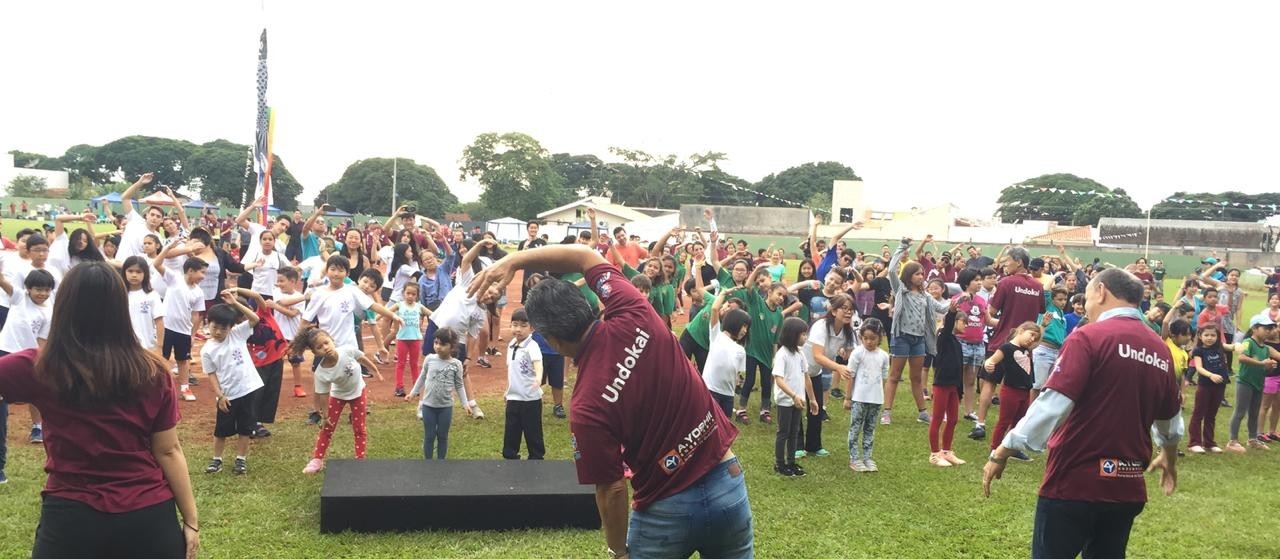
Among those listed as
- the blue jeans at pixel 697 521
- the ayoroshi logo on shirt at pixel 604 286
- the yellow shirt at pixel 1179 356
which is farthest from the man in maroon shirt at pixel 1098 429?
the yellow shirt at pixel 1179 356

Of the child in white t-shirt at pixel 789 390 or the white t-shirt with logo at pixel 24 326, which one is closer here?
the white t-shirt with logo at pixel 24 326

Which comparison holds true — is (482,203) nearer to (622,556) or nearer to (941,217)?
(941,217)

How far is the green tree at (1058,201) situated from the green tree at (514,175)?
48.4m

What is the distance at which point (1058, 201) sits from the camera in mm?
88000

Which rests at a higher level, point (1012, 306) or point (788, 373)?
point (1012, 306)

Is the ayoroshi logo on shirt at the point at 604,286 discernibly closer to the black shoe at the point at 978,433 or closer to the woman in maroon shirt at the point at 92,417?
the woman in maroon shirt at the point at 92,417

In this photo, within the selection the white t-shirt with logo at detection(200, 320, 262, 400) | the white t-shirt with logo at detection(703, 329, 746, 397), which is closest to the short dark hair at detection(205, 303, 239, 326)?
the white t-shirt with logo at detection(200, 320, 262, 400)

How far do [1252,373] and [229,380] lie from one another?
10.8m

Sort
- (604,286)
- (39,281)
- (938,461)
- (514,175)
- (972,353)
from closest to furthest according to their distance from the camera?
1. (604,286)
2. (39,281)
3. (938,461)
4. (972,353)
5. (514,175)

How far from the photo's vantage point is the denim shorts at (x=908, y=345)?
9.70m

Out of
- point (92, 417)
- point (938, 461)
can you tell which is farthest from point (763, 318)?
point (92, 417)

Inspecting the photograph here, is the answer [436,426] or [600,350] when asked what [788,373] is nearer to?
[436,426]

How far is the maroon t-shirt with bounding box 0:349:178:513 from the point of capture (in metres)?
2.85

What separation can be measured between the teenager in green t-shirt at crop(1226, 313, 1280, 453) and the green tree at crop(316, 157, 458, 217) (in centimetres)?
7325
